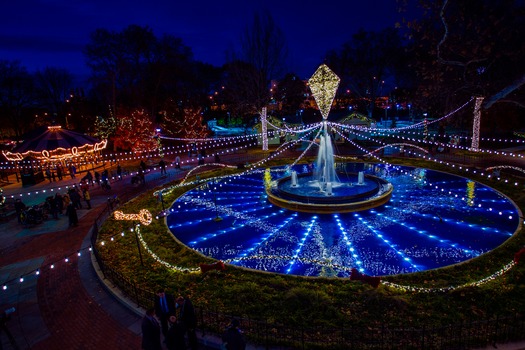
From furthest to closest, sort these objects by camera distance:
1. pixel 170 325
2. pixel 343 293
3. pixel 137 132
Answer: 1. pixel 137 132
2. pixel 343 293
3. pixel 170 325

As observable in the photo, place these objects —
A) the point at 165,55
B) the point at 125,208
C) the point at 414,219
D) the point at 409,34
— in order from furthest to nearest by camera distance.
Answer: the point at 165,55 → the point at 409,34 → the point at 125,208 → the point at 414,219

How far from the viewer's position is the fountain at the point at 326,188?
1734 cm

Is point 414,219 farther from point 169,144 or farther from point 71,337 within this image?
point 169,144

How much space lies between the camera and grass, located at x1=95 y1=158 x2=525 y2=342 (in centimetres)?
855

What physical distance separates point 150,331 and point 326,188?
14.1 meters

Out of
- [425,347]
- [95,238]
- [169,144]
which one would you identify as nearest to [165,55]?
[169,144]

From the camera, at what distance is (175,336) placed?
24.4 feet

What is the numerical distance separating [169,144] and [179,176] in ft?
70.3

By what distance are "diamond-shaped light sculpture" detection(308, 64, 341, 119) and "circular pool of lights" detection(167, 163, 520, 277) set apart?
685 centimetres

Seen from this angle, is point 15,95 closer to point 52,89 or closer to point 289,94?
point 52,89

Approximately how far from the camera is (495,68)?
1051 inches

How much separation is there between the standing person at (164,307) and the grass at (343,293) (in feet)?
3.71

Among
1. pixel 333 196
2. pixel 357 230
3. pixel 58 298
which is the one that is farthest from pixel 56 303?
pixel 333 196

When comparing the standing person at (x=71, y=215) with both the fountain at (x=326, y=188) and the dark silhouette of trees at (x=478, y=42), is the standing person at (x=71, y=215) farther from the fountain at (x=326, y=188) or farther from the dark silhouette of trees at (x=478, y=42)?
the dark silhouette of trees at (x=478, y=42)
